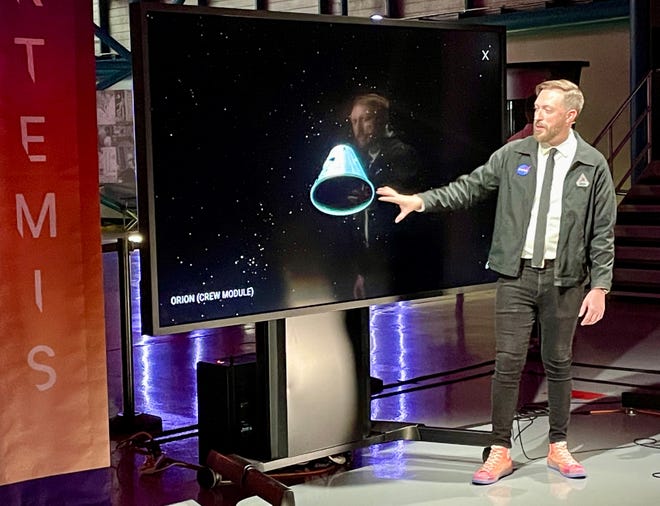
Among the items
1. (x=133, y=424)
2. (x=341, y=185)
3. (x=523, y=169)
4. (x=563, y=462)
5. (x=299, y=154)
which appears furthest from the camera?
(x=133, y=424)

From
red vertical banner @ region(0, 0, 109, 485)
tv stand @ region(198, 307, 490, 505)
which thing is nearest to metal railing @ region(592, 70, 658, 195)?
tv stand @ region(198, 307, 490, 505)

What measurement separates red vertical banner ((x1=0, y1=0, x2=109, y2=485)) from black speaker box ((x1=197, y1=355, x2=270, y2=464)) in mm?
1100

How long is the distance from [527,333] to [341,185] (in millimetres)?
1070

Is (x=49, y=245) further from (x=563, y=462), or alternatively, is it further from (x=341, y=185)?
(x=563, y=462)

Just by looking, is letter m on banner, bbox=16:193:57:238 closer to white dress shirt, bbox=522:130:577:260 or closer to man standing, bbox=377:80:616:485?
man standing, bbox=377:80:616:485

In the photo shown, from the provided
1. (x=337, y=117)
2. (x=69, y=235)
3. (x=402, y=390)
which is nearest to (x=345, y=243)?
(x=337, y=117)

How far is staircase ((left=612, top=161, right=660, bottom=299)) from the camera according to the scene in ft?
36.1

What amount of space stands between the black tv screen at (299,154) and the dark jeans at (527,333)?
0.38 meters

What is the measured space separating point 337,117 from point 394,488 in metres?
1.61

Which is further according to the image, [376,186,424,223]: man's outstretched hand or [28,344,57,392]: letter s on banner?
[376,186,424,223]: man's outstretched hand

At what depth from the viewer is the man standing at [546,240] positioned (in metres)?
4.82

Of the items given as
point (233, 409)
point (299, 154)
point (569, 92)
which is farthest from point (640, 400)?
point (299, 154)

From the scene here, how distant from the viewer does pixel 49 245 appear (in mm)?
3801

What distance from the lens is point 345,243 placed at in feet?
15.9
